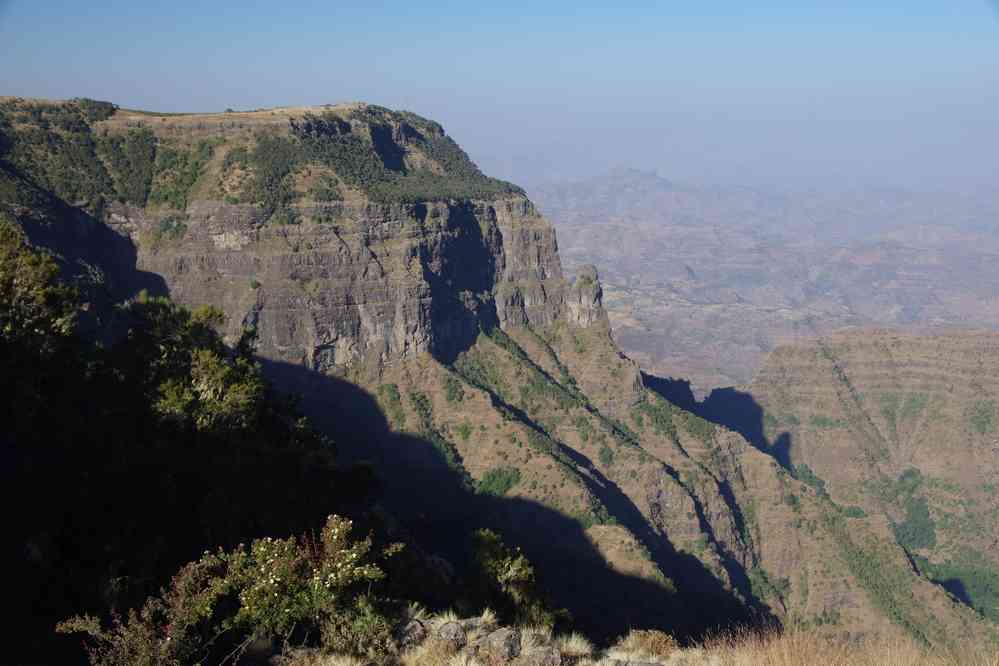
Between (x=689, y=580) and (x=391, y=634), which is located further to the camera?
(x=689, y=580)

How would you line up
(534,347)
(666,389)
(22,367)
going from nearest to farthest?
1. (22,367)
2. (534,347)
3. (666,389)

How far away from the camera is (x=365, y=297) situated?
319 ft

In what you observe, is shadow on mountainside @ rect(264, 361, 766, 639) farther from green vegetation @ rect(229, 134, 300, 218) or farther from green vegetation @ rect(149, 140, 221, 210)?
green vegetation @ rect(149, 140, 221, 210)

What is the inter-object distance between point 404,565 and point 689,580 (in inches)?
2350

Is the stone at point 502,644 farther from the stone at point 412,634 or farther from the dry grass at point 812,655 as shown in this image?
the dry grass at point 812,655

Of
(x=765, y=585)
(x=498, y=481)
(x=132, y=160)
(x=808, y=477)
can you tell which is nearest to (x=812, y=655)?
(x=498, y=481)

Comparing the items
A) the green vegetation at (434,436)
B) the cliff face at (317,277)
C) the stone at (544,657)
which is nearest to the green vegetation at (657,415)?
the cliff face at (317,277)

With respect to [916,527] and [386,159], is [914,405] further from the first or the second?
[386,159]

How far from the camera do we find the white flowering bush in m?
17.3

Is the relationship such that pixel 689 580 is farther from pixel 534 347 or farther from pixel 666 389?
pixel 666 389

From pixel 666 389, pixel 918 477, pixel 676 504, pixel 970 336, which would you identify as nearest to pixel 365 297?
pixel 676 504

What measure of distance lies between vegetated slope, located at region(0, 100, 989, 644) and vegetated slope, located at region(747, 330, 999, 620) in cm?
4193

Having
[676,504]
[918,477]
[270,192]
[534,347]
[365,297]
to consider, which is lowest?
[918,477]

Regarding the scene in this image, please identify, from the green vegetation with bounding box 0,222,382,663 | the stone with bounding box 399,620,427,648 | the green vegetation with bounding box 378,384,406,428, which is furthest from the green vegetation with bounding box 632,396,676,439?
the stone with bounding box 399,620,427,648
